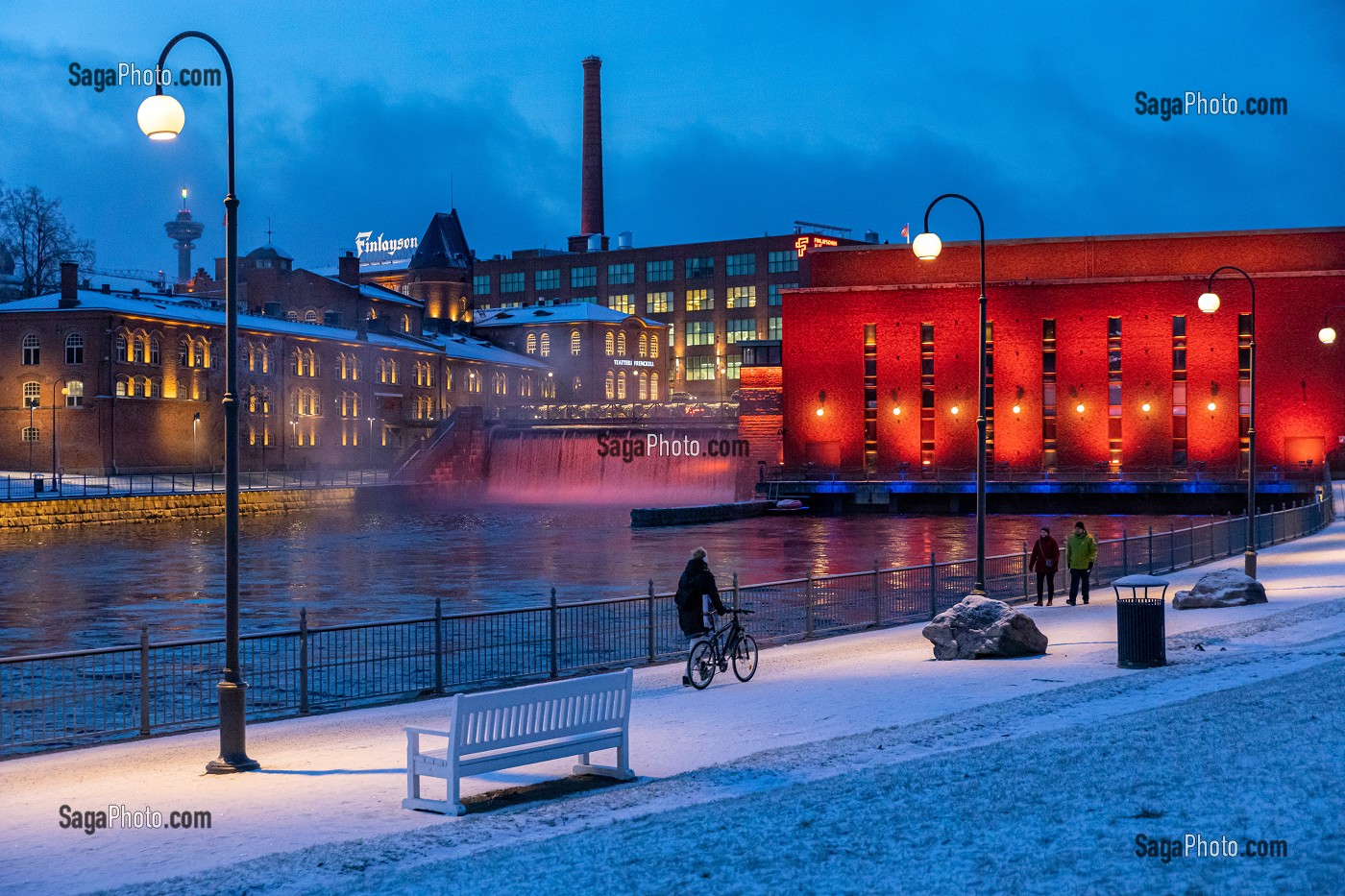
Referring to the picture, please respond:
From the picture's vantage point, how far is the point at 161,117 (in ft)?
41.8

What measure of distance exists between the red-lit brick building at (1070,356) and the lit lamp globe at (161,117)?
228 feet

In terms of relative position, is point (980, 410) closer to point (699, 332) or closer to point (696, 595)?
point (696, 595)

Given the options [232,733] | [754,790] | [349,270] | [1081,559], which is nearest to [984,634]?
[754,790]

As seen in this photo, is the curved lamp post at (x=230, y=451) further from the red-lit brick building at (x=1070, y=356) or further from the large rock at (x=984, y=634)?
the red-lit brick building at (x=1070, y=356)

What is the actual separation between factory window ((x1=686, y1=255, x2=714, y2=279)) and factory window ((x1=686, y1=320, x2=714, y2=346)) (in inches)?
191

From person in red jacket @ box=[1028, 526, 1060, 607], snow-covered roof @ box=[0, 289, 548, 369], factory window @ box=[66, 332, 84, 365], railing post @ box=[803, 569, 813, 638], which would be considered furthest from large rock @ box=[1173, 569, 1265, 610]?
factory window @ box=[66, 332, 84, 365]

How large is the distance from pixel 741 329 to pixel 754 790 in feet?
428

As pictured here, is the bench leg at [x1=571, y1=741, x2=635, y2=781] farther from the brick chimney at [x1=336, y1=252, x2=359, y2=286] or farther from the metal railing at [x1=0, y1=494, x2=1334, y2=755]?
the brick chimney at [x1=336, y1=252, x2=359, y2=286]

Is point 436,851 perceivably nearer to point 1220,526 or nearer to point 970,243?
point 1220,526

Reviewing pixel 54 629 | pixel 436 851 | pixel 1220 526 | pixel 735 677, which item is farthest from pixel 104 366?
pixel 436 851

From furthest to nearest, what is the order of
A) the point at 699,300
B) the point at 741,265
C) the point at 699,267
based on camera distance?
1. the point at 699,300
2. the point at 699,267
3. the point at 741,265

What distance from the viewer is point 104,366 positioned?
8031 centimetres

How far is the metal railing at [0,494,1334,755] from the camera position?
1673cm

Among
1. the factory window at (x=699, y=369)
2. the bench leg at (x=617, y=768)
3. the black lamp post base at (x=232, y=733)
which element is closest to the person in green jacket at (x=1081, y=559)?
the bench leg at (x=617, y=768)
